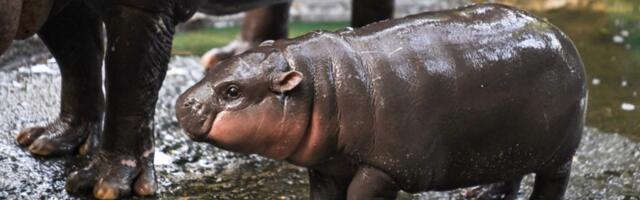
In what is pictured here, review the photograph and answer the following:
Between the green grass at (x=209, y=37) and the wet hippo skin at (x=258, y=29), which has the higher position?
the wet hippo skin at (x=258, y=29)

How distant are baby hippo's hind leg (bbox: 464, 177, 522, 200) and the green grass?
8.58 feet

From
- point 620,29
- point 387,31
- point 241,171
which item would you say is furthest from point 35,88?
point 620,29

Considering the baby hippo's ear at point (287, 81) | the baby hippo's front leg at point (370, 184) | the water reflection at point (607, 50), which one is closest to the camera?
the baby hippo's ear at point (287, 81)

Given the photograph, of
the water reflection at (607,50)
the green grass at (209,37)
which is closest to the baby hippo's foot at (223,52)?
the green grass at (209,37)

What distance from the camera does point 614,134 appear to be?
3693 mm

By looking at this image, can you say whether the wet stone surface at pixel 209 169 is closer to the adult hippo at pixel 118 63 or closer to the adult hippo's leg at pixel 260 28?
the adult hippo at pixel 118 63

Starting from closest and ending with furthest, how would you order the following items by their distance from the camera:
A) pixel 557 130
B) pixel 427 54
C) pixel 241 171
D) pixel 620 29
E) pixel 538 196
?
pixel 427 54 → pixel 557 130 → pixel 538 196 → pixel 241 171 → pixel 620 29

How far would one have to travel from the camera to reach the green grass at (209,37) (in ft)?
17.8

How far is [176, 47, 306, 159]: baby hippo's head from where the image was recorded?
2.09 metres

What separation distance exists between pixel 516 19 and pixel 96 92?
62.6 inches

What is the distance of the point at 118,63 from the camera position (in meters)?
2.88

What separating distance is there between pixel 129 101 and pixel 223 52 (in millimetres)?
2051

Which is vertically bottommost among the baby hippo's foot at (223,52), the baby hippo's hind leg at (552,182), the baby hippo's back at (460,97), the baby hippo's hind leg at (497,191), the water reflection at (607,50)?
the water reflection at (607,50)

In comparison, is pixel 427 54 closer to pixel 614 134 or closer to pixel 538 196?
pixel 538 196
